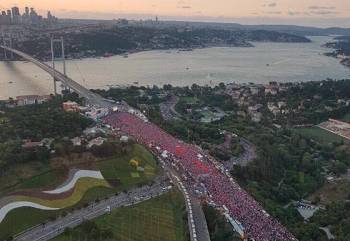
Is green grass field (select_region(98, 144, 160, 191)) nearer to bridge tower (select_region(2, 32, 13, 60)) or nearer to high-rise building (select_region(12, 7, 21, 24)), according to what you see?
bridge tower (select_region(2, 32, 13, 60))

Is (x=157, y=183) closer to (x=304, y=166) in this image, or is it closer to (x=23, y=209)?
(x=23, y=209)

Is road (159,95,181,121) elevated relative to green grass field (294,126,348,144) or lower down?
elevated

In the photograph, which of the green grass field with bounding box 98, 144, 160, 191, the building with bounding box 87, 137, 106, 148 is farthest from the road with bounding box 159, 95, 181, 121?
the green grass field with bounding box 98, 144, 160, 191

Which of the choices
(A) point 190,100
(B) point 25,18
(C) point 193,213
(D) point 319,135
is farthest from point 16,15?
(C) point 193,213

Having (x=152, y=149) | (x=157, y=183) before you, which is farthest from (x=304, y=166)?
(x=157, y=183)

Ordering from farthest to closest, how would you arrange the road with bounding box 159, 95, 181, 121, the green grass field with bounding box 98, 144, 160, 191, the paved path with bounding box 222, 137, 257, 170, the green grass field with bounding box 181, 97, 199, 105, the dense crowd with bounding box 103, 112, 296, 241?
the green grass field with bounding box 181, 97, 199, 105 < the road with bounding box 159, 95, 181, 121 < the paved path with bounding box 222, 137, 257, 170 < the green grass field with bounding box 98, 144, 160, 191 < the dense crowd with bounding box 103, 112, 296, 241

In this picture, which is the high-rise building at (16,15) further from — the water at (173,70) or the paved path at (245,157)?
the paved path at (245,157)

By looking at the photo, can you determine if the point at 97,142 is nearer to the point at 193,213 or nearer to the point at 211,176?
the point at 211,176
